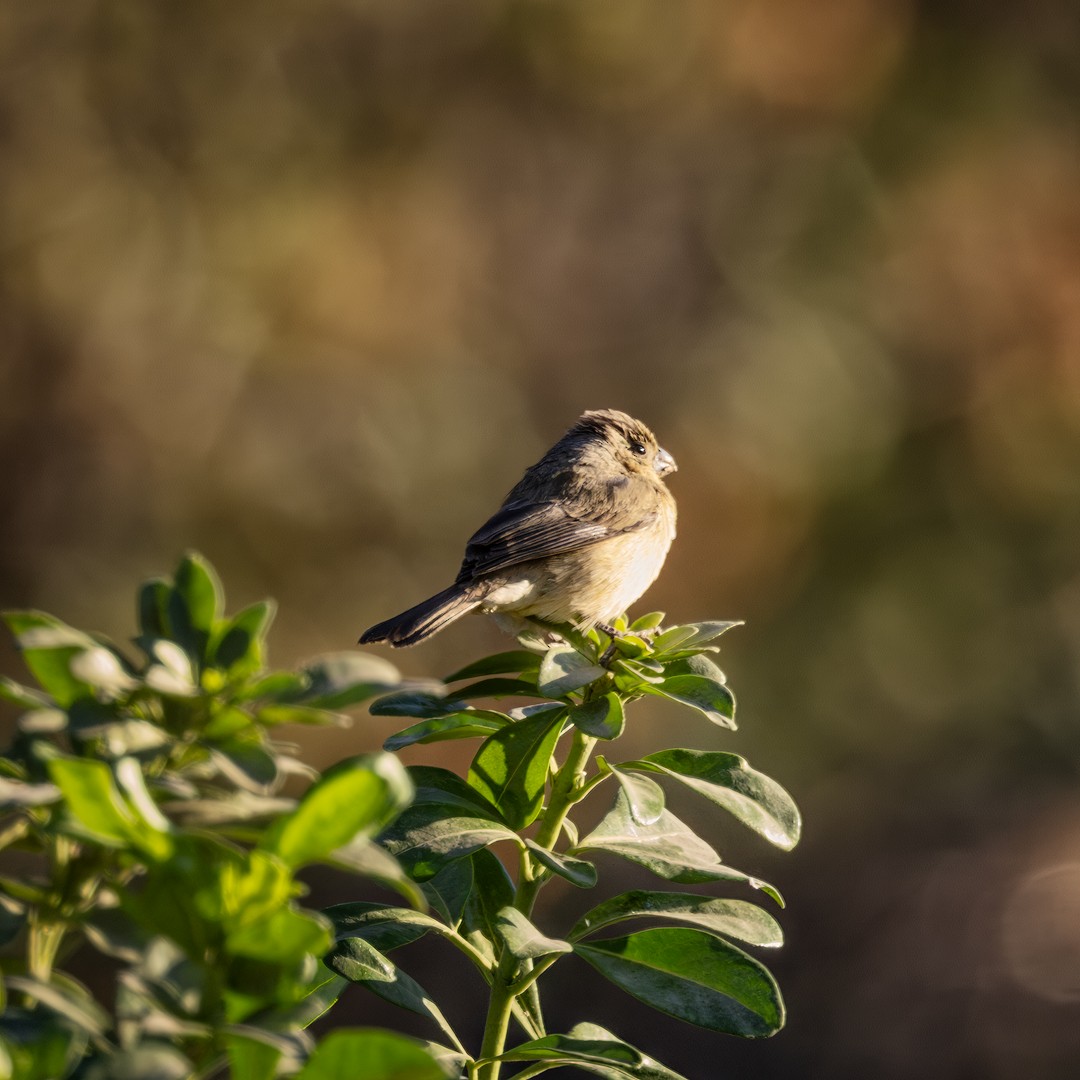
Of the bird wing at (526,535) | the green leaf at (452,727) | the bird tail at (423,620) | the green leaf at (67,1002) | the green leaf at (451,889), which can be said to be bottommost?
the green leaf at (67,1002)

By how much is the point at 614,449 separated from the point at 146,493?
190cm

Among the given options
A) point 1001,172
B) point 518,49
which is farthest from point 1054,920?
point 518,49

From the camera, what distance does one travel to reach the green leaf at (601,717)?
1298mm

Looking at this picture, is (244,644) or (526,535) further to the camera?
(526,535)

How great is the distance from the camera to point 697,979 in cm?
126

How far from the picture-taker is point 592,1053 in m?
1.14

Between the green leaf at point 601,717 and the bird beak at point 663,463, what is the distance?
3.23 m

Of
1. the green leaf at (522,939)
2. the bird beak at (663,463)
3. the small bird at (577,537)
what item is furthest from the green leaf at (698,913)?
the bird beak at (663,463)

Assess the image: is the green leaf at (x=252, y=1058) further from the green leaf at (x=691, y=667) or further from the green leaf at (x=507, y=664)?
the green leaf at (x=507, y=664)

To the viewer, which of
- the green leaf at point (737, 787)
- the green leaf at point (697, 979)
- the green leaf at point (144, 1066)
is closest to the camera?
the green leaf at point (144, 1066)

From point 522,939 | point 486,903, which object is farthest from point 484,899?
point 522,939

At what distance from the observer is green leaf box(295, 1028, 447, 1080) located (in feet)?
2.28

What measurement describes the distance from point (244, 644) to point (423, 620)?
95.4 inches

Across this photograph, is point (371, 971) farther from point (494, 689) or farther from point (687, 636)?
point (687, 636)
